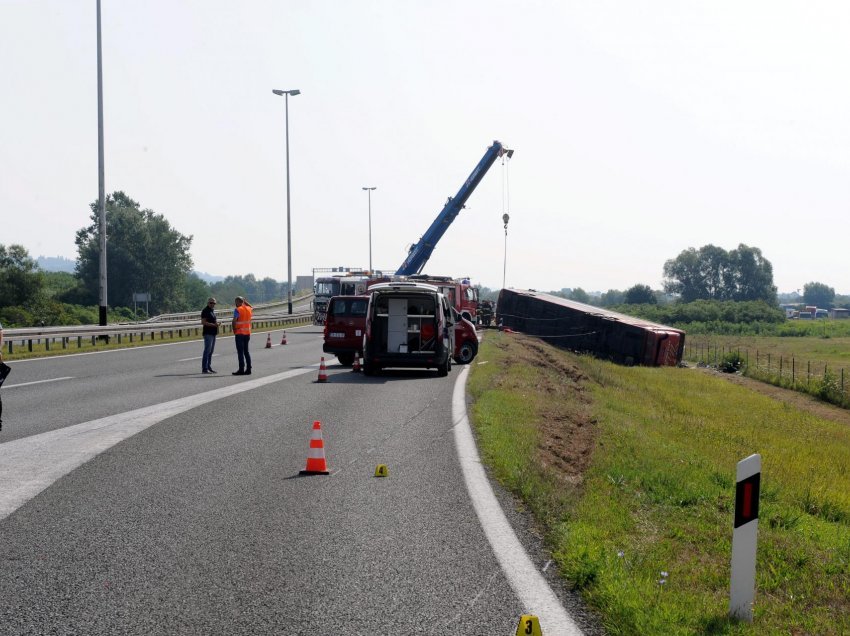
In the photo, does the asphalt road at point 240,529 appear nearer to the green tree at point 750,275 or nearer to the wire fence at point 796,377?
the wire fence at point 796,377

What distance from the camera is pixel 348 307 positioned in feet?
83.0

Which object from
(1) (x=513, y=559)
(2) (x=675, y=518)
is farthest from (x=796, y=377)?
(1) (x=513, y=559)

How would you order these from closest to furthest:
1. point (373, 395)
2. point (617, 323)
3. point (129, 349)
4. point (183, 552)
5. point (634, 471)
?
point (183, 552) → point (634, 471) → point (373, 395) → point (129, 349) → point (617, 323)

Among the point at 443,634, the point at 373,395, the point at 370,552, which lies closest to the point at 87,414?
the point at 373,395

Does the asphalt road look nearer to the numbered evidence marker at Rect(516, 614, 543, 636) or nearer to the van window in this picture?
the numbered evidence marker at Rect(516, 614, 543, 636)

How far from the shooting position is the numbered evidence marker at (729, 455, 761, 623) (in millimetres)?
4910

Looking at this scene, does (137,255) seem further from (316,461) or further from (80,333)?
(316,461)

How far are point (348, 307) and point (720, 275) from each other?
171886 mm

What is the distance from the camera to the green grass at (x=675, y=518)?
5219 mm

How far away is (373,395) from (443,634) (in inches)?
496

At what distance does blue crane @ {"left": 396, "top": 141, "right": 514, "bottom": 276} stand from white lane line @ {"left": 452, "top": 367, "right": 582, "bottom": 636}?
121 ft

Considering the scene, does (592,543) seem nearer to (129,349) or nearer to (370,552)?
(370,552)

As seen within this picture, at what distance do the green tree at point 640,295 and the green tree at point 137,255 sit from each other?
74.7m

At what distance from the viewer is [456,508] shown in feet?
25.0
